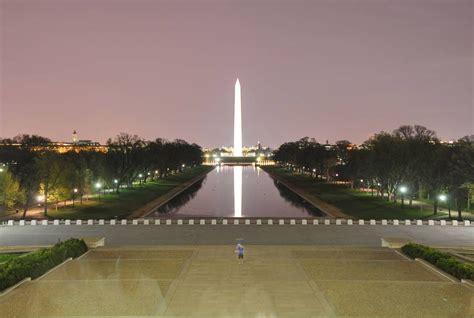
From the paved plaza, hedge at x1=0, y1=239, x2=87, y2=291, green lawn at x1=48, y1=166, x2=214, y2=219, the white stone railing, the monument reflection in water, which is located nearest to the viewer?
the paved plaza

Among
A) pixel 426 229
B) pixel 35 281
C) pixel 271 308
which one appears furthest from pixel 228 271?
pixel 426 229

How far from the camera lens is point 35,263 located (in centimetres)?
2253

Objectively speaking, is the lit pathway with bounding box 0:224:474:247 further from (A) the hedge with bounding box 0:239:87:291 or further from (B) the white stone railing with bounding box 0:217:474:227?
(A) the hedge with bounding box 0:239:87:291

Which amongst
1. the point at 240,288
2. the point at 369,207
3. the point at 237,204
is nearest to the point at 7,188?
the point at 237,204

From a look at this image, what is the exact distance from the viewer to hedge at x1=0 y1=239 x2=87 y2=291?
20594mm

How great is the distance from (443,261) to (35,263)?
18.9m

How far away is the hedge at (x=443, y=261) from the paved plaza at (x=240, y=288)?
2.13 feet

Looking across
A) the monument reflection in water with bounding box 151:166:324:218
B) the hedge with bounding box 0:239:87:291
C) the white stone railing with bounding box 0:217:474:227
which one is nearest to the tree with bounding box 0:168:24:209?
the white stone railing with bounding box 0:217:474:227

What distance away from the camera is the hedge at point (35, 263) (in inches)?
811

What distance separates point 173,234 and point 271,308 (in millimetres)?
18832

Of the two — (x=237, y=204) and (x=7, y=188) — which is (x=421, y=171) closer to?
(x=237, y=204)

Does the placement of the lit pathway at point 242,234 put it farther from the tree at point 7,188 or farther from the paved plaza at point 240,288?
the tree at point 7,188

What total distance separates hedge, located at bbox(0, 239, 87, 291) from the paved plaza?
0.52 m

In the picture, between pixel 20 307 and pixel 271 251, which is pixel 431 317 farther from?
pixel 20 307
